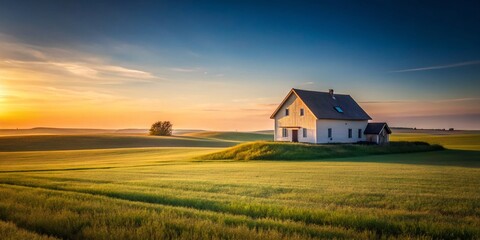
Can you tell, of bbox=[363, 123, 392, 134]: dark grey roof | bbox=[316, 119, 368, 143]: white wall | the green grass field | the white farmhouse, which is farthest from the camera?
bbox=[363, 123, 392, 134]: dark grey roof

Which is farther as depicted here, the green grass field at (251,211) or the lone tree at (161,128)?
the lone tree at (161,128)

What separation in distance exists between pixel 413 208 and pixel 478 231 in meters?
3.39

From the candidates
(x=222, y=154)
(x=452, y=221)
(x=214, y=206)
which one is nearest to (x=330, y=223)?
(x=452, y=221)

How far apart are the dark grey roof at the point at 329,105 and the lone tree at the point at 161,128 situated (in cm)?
7245

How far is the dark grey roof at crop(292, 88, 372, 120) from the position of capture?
2244 inches

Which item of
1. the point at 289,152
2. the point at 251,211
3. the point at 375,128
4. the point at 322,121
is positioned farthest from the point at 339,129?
the point at 251,211

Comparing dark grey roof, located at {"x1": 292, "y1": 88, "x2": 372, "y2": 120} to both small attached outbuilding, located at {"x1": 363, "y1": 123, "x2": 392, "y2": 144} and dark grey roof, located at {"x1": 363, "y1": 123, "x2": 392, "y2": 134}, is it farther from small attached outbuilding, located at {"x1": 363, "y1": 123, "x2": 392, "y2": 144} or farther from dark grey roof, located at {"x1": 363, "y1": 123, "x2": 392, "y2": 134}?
small attached outbuilding, located at {"x1": 363, "y1": 123, "x2": 392, "y2": 144}

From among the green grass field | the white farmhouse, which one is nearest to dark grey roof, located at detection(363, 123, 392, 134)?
the white farmhouse

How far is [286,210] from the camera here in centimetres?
1216

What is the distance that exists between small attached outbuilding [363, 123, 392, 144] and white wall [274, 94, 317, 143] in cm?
1318

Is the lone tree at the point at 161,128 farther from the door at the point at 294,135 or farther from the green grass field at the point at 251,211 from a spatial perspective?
the green grass field at the point at 251,211

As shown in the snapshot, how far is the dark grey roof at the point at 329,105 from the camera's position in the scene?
2244 inches

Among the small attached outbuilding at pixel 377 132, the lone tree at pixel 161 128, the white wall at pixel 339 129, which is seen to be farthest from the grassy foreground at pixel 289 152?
the lone tree at pixel 161 128

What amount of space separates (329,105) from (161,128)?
7587 centimetres
